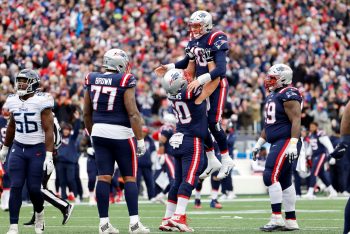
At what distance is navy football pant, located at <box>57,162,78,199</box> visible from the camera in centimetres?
2144

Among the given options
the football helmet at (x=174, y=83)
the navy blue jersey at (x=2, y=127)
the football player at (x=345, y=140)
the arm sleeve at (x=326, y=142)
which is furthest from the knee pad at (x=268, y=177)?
the arm sleeve at (x=326, y=142)

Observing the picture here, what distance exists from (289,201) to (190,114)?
5.28ft

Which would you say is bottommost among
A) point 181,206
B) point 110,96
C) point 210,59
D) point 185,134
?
point 181,206

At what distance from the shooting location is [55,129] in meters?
13.6

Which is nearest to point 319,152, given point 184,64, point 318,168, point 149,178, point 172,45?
point 318,168

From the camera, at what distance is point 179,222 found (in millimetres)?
12391

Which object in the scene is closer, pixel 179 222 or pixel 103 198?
pixel 103 198

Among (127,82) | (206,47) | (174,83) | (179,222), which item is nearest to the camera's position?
(127,82)

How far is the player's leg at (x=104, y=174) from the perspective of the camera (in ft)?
38.9

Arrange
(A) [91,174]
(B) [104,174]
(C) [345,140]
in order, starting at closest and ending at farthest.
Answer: (C) [345,140]
(B) [104,174]
(A) [91,174]

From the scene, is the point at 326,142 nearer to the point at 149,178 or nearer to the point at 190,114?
the point at 149,178

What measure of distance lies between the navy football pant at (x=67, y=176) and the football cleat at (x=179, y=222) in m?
9.18

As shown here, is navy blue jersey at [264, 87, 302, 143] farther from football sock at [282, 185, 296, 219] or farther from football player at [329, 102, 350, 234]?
football player at [329, 102, 350, 234]

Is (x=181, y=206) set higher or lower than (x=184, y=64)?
lower
